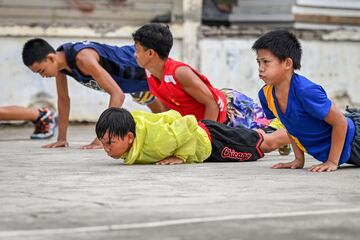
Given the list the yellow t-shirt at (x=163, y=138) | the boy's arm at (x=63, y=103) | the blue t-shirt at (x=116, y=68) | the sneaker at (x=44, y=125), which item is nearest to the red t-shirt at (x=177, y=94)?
the yellow t-shirt at (x=163, y=138)

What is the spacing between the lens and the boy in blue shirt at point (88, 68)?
881 cm

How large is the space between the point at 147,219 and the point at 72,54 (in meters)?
4.88

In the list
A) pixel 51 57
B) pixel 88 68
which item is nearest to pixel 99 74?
pixel 88 68

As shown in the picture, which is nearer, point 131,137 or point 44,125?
point 131,137

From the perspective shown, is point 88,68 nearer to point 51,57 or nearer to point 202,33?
point 51,57

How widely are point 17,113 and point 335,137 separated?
487 centimetres

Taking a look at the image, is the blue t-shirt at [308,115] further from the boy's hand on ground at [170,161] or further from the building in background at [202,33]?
the building in background at [202,33]

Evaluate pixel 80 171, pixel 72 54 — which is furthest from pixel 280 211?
pixel 72 54

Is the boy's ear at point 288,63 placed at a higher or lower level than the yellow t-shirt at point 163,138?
higher

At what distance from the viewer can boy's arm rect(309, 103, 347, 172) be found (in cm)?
618

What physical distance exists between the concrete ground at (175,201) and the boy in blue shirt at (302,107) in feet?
0.58

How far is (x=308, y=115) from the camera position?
6.29 m

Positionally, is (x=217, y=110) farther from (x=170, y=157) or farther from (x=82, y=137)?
(x=82, y=137)

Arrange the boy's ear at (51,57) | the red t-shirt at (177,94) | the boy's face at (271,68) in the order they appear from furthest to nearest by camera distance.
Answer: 1. the boy's ear at (51,57)
2. the red t-shirt at (177,94)
3. the boy's face at (271,68)
